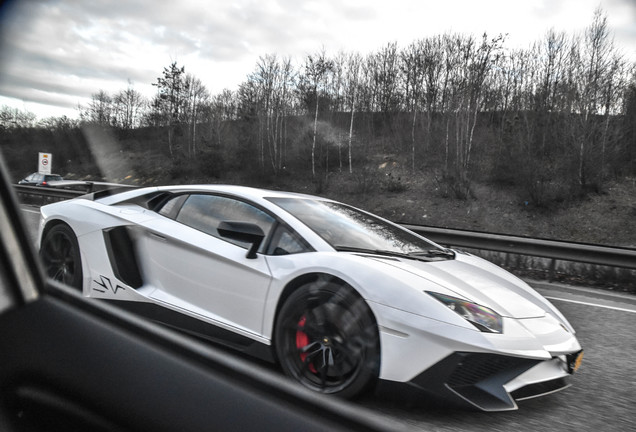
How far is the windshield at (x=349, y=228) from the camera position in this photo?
2754 millimetres

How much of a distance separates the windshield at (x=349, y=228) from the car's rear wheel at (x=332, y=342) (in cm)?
41

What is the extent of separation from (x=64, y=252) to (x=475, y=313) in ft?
6.04

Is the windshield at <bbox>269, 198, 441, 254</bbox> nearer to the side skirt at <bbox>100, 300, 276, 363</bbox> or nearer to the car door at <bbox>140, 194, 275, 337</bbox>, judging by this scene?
the car door at <bbox>140, 194, 275, 337</bbox>

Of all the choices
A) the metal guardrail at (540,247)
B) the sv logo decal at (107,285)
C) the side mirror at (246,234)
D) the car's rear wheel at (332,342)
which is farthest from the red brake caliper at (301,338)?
the metal guardrail at (540,247)

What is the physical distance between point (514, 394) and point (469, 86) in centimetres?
2224

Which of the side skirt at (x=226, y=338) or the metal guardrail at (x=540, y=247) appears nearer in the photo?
the side skirt at (x=226, y=338)

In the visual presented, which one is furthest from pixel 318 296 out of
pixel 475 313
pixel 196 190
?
pixel 196 190

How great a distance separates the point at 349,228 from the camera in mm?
2949

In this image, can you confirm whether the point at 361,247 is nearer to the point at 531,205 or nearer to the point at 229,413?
the point at 229,413

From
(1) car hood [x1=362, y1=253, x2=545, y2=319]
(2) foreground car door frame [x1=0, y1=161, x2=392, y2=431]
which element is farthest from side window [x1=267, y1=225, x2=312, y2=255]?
(2) foreground car door frame [x1=0, y1=161, x2=392, y2=431]

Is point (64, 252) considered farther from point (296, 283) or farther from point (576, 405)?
point (576, 405)

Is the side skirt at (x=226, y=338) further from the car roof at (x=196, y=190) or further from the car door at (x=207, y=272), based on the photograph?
the car roof at (x=196, y=190)

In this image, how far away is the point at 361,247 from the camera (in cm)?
271

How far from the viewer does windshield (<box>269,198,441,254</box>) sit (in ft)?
9.04
